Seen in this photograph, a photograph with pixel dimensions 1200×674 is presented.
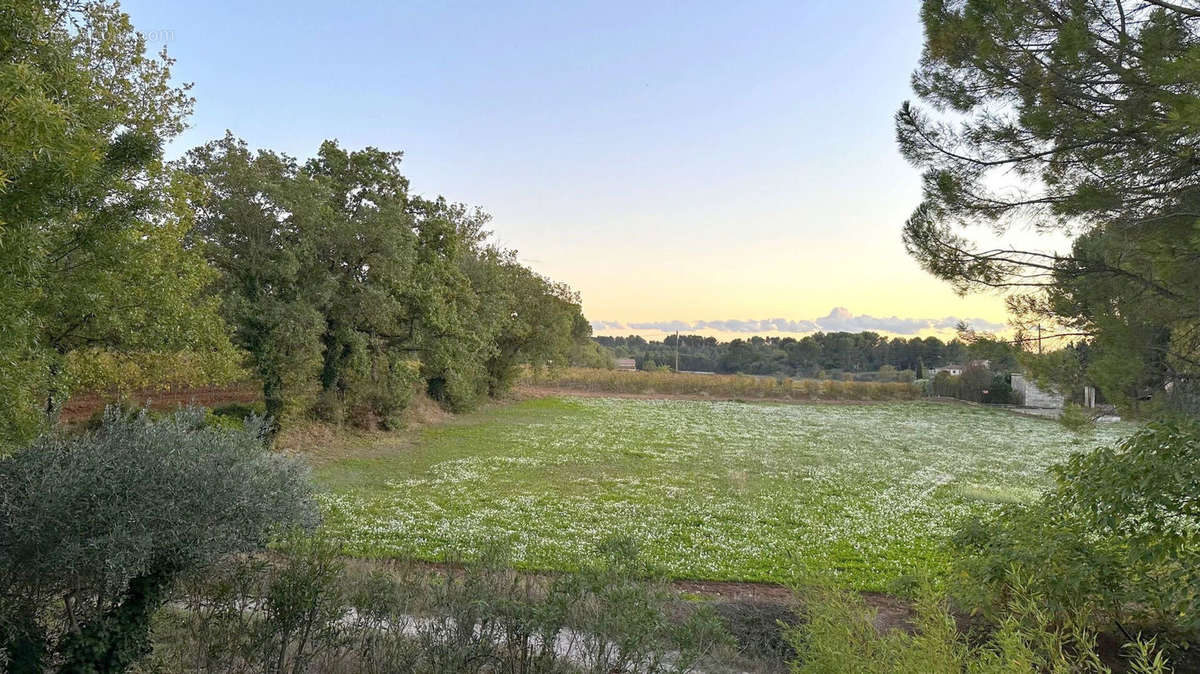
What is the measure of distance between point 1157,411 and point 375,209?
53.4 ft

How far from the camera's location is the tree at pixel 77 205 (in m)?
3.43

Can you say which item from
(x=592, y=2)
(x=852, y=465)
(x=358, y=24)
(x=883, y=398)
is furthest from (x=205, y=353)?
(x=883, y=398)

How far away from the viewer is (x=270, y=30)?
10.2 m

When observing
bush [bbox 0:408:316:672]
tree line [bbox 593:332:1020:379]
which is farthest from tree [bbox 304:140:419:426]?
tree line [bbox 593:332:1020:379]

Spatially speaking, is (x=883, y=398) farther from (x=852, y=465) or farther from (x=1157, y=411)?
(x=1157, y=411)

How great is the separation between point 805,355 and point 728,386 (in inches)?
891

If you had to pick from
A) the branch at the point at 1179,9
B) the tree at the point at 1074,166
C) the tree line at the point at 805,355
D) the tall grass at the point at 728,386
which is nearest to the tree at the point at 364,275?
the tree at the point at 1074,166

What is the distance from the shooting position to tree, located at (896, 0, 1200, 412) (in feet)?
14.4

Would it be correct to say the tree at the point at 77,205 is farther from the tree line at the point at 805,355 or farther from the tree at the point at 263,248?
the tree line at the point at 805,355

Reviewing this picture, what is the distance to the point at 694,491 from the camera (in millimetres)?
12203

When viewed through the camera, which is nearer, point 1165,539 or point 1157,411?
point 1165,539

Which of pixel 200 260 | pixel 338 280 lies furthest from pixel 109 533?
pixel 338 280

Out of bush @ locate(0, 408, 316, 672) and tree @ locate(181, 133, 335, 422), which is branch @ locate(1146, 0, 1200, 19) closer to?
bush @ locate(0, 408, 316, 672)

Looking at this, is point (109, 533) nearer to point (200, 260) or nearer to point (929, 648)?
point (929, 648)
